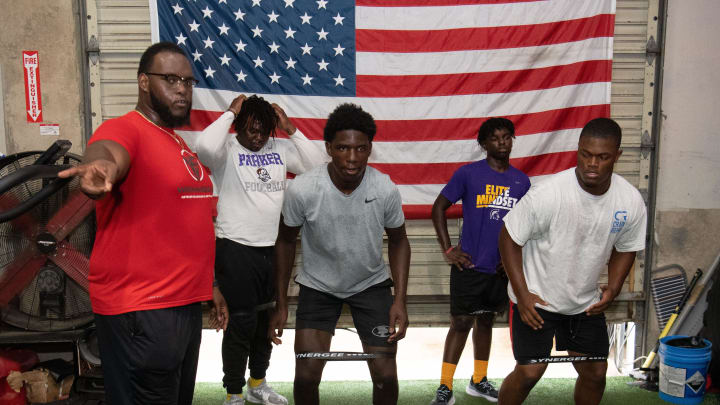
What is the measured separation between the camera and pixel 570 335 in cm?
301

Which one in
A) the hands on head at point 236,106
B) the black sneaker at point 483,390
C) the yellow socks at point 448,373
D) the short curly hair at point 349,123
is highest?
the hands on head at point 236,106

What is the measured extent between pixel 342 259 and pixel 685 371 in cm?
270

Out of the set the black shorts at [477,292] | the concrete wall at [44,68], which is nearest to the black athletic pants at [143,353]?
the black shorts at [477,292]

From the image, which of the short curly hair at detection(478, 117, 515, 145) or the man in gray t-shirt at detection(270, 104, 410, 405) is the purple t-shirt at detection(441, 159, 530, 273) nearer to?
the short curly hair at detection(478, 117, 515, 145)

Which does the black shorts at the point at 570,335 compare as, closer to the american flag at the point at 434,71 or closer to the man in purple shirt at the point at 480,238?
the man in purple shirt at the point at 480,238

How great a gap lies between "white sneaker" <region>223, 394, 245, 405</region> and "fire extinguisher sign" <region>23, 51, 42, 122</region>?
261 cm

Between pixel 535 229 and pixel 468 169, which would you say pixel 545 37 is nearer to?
pixel 468 169

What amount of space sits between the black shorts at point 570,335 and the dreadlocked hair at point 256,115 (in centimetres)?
194

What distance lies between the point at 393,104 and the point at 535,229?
6.38 feet

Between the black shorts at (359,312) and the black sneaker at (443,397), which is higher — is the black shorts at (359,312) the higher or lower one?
the higher one

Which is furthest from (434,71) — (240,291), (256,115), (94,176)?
(94,176)

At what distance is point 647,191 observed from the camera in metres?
4.66

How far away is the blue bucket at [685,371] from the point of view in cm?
389

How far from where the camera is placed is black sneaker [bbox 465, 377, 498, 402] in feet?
13.2
